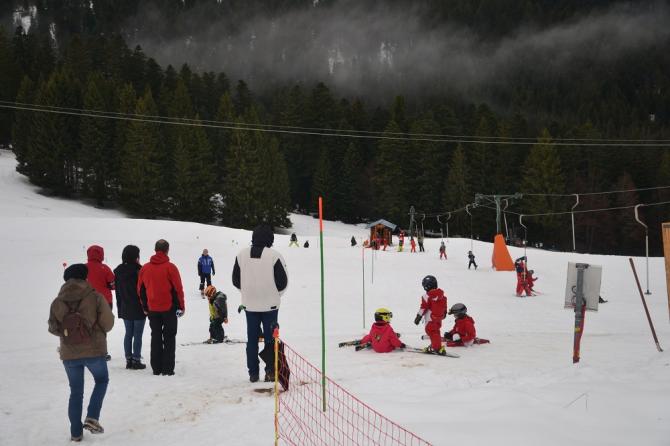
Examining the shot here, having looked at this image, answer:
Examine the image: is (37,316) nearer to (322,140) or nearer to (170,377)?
(170,377)

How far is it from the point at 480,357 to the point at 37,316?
12.8 metres

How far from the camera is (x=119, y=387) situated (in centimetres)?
727

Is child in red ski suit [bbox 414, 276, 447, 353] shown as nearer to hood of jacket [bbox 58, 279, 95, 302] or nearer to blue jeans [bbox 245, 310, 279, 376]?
blue jeans [bbox 245, 310, 279, 376]

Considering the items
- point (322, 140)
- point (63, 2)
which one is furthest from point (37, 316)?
point (63, 2)

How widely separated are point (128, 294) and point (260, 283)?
8.43 ft

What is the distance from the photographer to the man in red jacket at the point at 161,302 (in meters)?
7.64

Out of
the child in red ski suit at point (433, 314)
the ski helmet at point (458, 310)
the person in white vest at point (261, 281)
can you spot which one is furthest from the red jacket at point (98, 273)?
the ski helmet at point (458, 310)

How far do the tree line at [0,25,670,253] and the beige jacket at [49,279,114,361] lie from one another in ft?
165

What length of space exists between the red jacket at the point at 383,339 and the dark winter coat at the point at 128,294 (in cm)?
425

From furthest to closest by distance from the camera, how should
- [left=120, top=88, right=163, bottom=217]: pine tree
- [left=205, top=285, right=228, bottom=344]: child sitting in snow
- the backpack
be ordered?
[left=120, top=88, right=163, bottom=217]: pine tree, [left=205, top=285, right=228, bottom=344]: child sitting in snow, the backpack

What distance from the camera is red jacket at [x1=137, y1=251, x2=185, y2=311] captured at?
7.63m

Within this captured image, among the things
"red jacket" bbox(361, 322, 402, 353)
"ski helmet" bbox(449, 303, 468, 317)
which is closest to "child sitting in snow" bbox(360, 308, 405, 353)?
"red jacket" bbox(361, 322, 402, 353)

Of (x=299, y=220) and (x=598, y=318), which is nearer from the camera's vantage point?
(x=598, y=318)

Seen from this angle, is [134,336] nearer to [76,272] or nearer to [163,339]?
[163,339]
